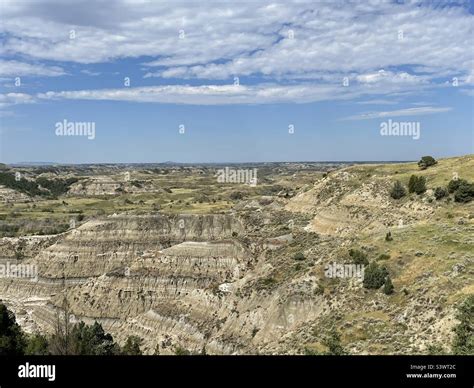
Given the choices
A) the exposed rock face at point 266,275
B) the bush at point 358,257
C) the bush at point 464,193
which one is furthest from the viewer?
the bush at point 464,193

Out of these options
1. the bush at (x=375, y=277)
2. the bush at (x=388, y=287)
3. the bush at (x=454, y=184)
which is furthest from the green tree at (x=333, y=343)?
the bush at (x=454, y=184)

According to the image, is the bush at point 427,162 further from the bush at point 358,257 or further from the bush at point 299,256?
the bush at point 358,257

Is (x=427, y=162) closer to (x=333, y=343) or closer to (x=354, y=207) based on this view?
(x=354, y=207)

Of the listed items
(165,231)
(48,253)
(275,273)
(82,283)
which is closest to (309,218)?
(275,273)

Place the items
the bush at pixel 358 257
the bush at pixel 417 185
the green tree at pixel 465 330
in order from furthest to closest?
the bush at pixel 417 185
the bush at pixel 358 257
the green tree at pixel 465 330

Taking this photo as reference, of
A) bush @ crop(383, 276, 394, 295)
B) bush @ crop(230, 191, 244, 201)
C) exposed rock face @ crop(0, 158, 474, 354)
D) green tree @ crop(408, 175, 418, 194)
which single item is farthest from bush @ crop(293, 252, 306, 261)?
bush @ crop(230, 191, 244, 201)

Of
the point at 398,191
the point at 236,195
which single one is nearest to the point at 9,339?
the point at 398,191
